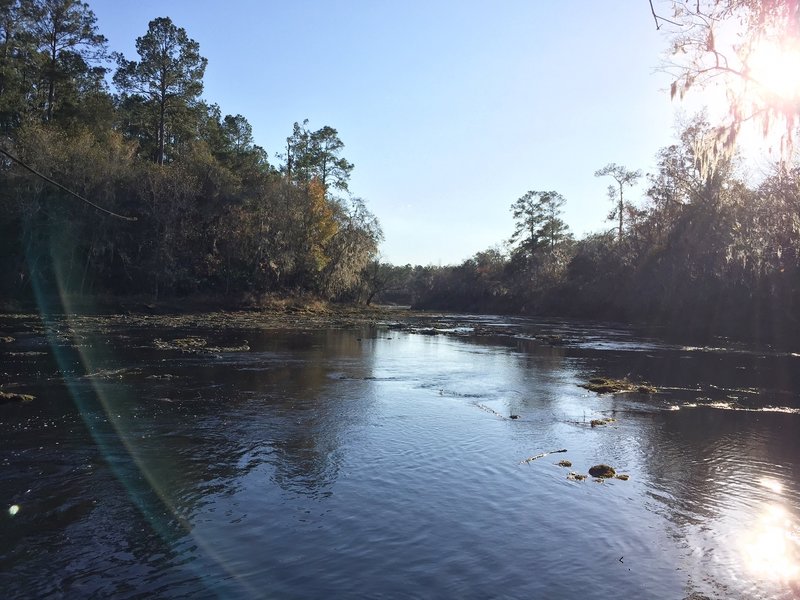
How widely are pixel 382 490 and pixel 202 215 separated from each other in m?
47.7

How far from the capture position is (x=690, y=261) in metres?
48.5

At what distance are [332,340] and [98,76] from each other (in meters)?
41.5

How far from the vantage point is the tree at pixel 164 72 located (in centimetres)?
5081

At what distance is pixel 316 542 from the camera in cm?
603

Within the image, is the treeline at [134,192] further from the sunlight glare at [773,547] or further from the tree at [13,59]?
the sunlight glare at [773,547]

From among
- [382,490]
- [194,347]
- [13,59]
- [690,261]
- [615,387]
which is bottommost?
[382,490]

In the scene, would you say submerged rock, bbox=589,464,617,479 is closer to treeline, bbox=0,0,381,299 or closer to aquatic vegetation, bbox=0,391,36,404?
aquatic vegetation, bbox=0,391,36,404

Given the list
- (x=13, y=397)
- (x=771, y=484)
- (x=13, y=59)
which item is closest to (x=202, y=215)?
(x=13, y=59)

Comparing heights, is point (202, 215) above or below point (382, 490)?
above

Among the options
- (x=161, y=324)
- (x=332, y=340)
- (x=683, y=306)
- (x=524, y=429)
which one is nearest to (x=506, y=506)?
(x=524, y=429)

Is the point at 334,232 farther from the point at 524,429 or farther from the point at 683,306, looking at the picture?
the point at 524,429

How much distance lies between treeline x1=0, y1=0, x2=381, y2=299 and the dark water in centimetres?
3113

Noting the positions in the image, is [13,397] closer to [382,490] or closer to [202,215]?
[382,490]

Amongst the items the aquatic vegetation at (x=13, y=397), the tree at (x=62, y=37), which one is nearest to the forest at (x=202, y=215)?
the tree at (x=62, y=37)
